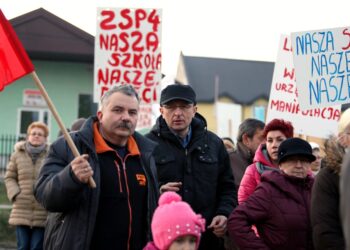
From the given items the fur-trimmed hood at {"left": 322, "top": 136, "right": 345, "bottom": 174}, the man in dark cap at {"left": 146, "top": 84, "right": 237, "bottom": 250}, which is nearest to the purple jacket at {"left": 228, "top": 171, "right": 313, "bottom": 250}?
the man in dark cap at {"left": 146, "top": 84, "right": 237, "bottom": 250}

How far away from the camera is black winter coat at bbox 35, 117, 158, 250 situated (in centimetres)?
429

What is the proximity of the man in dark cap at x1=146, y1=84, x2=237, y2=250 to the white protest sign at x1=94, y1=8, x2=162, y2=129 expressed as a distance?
3.95m

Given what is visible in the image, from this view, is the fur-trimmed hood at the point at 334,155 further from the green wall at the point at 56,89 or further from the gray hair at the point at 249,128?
the green wall at the point at 56,89

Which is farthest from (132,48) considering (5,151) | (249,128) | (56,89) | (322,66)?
(56,89)

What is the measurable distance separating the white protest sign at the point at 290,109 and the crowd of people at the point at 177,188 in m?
2.86

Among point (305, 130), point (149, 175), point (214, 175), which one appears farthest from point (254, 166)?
point (305, 130)

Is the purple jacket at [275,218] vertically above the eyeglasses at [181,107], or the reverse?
the eyeglasses at [181,107]

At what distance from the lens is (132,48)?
9641 millimetres

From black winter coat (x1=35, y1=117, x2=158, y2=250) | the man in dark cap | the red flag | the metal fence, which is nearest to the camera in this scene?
black winter coat (x1=35, y1=117, x2=158, y2=250)

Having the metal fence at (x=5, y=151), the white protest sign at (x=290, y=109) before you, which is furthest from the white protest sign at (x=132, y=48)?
the metal fence at (x=5, y=151)

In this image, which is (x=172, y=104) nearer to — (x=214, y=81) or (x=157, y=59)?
(x=157, y=59)

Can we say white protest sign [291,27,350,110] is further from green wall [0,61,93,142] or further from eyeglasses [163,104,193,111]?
green wall [0,61,93,142]

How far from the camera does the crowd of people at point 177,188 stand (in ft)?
14.5

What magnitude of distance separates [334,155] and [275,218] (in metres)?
0.63
